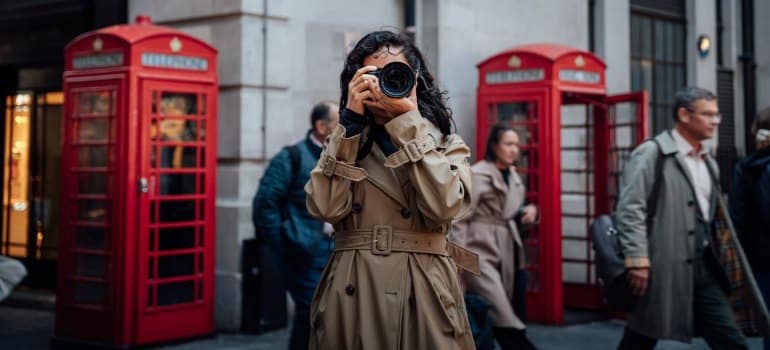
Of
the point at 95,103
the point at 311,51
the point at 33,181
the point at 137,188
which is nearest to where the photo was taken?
the point at 137,188

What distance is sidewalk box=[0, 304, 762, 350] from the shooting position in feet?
25.3

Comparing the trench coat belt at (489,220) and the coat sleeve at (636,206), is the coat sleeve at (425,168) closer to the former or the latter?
the coat sleeve at (636,206)

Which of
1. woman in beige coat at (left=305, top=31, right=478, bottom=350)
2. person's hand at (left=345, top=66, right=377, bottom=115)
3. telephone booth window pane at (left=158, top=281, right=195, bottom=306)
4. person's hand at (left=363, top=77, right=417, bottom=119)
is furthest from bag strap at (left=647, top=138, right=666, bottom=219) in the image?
telephone booth window pane at (left=158, top=281, right=195, bottom=306)

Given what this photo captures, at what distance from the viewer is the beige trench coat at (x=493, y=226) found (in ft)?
21.9

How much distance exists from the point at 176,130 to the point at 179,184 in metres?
0.46

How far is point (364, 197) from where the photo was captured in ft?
10.6

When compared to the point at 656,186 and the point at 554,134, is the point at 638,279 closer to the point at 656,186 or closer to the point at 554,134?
the point at 656,186

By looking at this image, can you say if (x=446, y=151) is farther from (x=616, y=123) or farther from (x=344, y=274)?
(x=616, y=123)

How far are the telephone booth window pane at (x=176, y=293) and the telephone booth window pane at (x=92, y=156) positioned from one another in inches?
44.4

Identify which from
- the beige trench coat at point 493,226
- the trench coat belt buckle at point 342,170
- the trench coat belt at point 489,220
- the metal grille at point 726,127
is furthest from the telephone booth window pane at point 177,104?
the metal grille at point 726,127

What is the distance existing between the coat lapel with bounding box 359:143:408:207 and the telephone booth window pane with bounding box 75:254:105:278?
15.8 feet

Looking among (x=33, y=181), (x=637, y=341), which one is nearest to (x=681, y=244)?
(x=637, y=341)

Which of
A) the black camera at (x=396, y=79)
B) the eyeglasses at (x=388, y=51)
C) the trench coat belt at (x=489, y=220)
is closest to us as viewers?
the black camera at (x=396, y=79)

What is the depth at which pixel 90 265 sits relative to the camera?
24.8 ft
